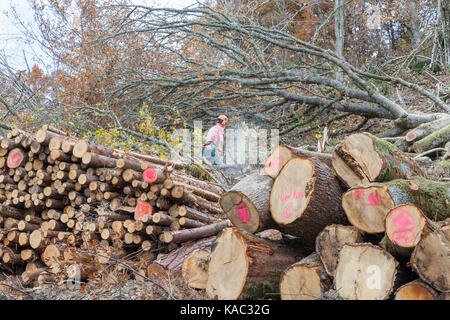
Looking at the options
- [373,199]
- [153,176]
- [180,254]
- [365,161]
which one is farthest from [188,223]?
[373,199]

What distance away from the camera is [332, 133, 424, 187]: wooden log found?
10.7 ft

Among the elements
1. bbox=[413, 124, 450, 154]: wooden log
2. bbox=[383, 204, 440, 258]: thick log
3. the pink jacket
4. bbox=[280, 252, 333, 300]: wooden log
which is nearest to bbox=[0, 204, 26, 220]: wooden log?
bbox=[280, 252, 333, 300]: wooden log

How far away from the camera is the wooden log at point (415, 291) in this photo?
248 centimetres

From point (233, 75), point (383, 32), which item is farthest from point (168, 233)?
point (383, 32)

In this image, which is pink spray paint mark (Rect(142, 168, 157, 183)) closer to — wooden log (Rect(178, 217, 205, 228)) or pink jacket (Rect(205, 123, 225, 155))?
wooden log (Rect(178, 217, 205, 228))

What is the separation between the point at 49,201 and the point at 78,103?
4.87 meters

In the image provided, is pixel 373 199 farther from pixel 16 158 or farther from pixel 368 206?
pixel 16 158

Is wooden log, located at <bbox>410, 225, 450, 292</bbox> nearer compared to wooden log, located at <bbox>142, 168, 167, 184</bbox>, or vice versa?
wooden log, located at <bbox>410, 225, 450, 292</bbox>

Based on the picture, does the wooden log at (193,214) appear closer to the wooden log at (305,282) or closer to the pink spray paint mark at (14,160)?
the wooden log at (305,282)

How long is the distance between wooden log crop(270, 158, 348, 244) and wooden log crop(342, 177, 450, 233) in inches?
7.9

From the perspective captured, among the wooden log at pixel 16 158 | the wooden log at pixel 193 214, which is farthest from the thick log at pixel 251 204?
the wooden log at pixel 16 158

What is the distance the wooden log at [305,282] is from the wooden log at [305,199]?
0.31m

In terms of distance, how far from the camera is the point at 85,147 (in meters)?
4.72

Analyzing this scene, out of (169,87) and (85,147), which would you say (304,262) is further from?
(169,87)
